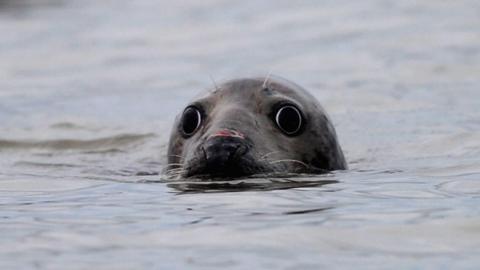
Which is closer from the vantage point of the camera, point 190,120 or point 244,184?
point 244,184

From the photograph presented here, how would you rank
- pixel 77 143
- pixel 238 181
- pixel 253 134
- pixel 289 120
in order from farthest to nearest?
pixel 77 143, pixel 289 120, pixel 253 134, pixel 238 181

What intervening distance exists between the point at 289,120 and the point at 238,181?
664 millimetres

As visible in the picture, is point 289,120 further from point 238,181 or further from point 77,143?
point 77,143

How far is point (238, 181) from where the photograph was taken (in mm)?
6031

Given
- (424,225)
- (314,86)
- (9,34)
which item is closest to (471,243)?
(424,225)

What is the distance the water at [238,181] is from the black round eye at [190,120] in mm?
373

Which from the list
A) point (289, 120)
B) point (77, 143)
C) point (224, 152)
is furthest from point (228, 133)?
point (77, 143)

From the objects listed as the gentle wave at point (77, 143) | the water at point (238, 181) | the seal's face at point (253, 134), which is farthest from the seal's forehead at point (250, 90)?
the gentle wave at point (77, 143)

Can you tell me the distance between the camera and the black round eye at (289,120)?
6.55 meters

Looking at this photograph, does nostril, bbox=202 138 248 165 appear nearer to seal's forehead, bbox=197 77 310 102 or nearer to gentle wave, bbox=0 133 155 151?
seal's forehead, bbox=197 77 310 102

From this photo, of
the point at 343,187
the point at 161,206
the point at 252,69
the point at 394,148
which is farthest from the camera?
the point at 252,69

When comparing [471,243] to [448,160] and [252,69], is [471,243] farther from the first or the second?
[252,69]

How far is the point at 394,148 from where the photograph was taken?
878cm

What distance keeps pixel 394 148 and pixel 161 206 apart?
11.5 feet
